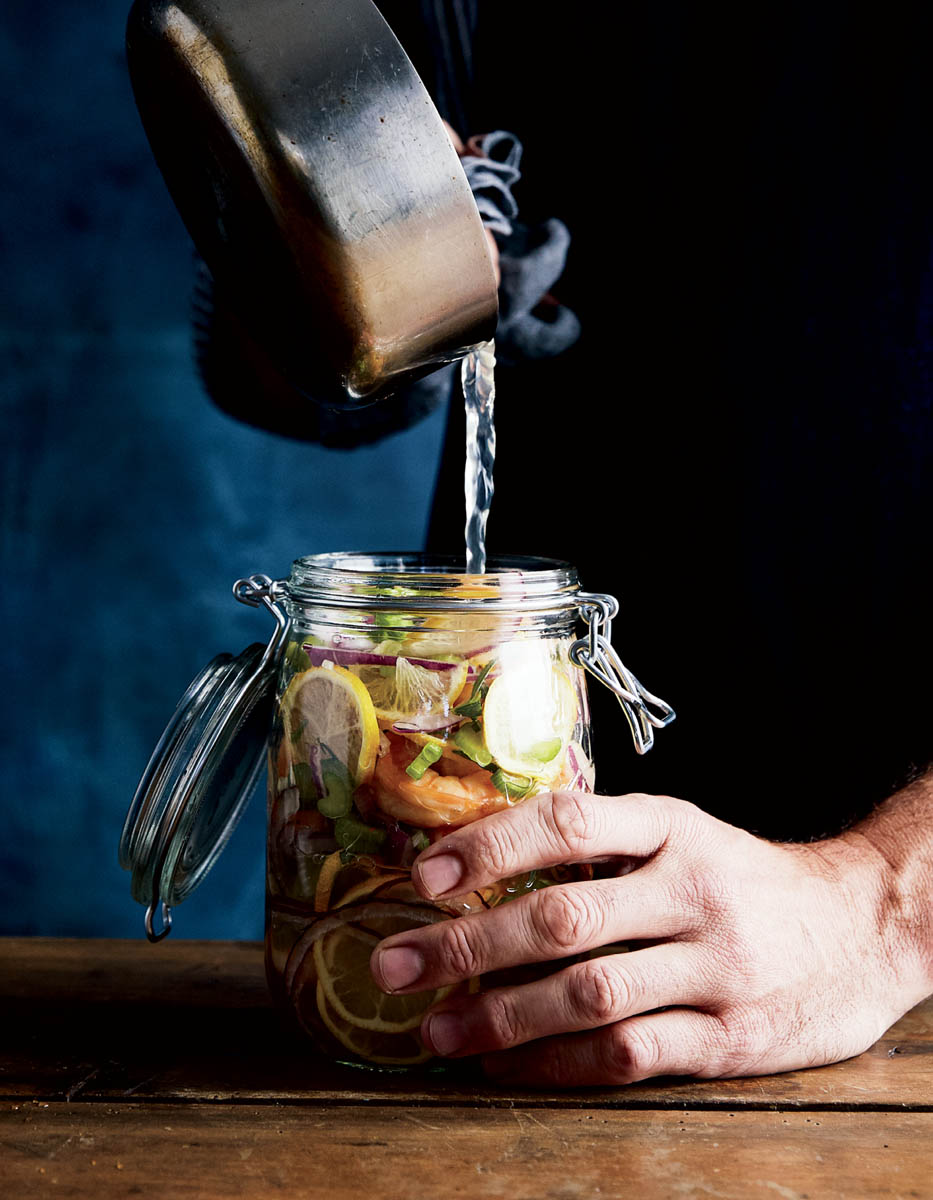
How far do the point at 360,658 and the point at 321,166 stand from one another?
0.81ft

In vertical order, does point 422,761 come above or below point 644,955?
above

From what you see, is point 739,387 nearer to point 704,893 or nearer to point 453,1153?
point 704,893

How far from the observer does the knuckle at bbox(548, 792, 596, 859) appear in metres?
0.56

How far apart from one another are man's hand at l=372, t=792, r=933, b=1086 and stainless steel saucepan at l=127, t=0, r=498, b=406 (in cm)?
25

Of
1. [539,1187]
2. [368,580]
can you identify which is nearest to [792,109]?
[368,580]

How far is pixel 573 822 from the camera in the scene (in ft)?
1.85

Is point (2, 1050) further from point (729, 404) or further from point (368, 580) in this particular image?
point (729, 404)

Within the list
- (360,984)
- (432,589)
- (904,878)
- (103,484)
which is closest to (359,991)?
(360,984)

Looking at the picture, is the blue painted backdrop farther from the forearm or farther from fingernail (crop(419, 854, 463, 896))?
fingernail (crop(419, 854, 463, 896))

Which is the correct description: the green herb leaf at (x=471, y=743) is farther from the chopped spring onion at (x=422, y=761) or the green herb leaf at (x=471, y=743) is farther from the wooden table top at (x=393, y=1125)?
the wooden table top at (x=393, y=1125)

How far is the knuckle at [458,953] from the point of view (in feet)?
1.82

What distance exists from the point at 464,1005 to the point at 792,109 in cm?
98

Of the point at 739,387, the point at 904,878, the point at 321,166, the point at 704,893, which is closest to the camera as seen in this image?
the point at 321,166

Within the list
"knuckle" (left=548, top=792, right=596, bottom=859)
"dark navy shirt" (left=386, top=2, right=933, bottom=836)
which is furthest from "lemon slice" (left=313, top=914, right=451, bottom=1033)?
"dark navy shirt" (left=386, top=2, right=933, bottom=836)
